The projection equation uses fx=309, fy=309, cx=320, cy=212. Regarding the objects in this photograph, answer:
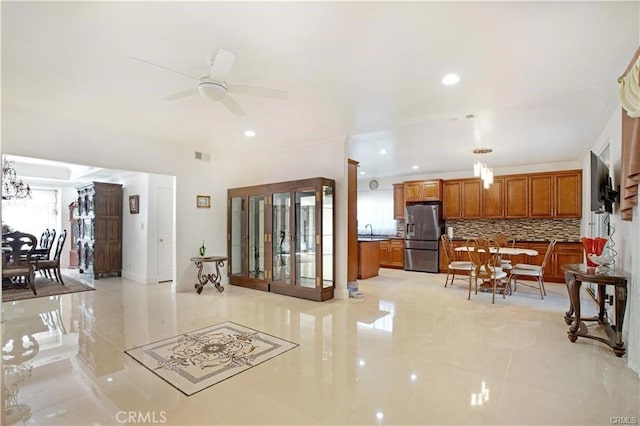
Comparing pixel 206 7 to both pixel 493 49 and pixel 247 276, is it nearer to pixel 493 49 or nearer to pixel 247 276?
pixel 493 49

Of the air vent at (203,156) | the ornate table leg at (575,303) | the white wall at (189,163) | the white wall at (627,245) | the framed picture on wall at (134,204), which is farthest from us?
the framed picture on wall at (134,204)

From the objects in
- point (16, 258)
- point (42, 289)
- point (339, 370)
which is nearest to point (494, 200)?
point (339, 370)

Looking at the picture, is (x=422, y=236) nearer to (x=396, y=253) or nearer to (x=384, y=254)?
(x=396, y=253)

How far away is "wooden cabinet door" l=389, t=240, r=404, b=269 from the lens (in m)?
8.28

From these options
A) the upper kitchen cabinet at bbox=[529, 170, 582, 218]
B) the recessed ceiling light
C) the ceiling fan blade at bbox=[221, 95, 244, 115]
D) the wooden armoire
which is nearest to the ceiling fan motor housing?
the ceiling fan blade at bbox=[221, 95, 244, 115]

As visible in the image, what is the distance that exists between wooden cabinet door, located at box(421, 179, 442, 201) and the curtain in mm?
4879

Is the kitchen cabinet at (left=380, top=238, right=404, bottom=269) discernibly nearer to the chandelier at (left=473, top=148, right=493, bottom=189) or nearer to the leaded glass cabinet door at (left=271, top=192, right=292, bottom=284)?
the chandelier at (left=473, top=148, right=493, bottom=189)

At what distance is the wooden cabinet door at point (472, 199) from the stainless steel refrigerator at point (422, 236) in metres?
0.61

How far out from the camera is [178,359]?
112 inches

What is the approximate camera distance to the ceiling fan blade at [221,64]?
2.27 metres

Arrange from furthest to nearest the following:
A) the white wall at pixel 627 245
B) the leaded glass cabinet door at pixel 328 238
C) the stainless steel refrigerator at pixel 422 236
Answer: the stainless steel refrigerator at pixel 422 236
the leaded glass cabinet door at pixel 328 238
the white wall at pixel 627 245

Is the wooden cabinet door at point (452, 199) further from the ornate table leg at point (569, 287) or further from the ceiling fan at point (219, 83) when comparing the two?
the ceiling fan at point (219, 83)

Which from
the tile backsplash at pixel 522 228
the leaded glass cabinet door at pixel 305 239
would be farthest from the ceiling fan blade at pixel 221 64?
the tile backsplash at pixel 522 228

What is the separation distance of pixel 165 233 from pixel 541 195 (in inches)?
330
